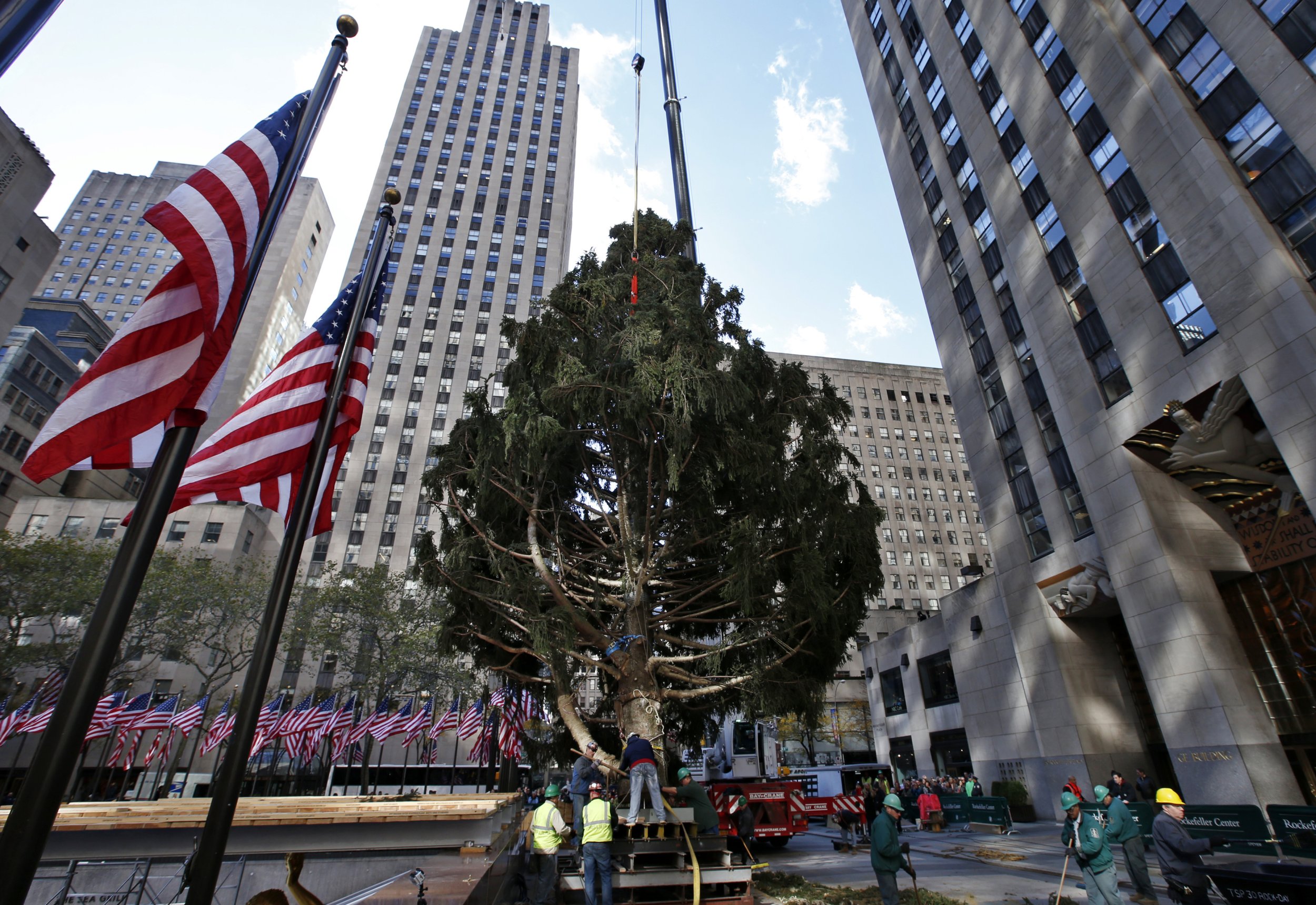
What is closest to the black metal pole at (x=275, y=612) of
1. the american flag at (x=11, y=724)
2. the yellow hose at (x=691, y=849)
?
the yellow hose at (x=691, y=849)

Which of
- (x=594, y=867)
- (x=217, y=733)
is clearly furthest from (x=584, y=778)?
(x=217, y=733)

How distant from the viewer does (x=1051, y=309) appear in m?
28.8

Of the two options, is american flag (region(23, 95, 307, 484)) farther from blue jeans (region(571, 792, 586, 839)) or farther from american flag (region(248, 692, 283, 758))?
american flag (region(248, 692, 283, 758))

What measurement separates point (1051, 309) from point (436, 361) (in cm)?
6631

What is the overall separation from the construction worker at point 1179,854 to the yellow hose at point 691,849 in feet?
20.1

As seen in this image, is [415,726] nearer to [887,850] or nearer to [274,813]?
[274,813]

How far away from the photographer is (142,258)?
381 feet

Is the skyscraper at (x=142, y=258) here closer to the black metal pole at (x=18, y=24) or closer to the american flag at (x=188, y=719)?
the american flag at (x=188, y=719)

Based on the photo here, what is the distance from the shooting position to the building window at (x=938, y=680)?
121ft

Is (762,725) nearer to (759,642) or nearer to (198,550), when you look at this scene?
(759,642)

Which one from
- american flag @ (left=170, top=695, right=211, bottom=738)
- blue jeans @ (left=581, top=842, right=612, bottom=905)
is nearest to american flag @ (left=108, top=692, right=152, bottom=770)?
american flag @ (left=170, top=695, right=211, bottom=738)

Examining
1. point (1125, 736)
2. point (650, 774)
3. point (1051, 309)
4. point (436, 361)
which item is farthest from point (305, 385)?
point (436, 361)

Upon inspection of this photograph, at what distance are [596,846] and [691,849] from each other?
1620mm

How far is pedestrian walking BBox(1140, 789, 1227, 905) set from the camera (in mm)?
8219
